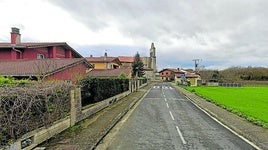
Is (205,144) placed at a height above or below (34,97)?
below

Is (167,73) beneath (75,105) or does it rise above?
above

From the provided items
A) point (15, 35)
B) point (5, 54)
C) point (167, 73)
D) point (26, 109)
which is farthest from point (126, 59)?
point (26, 109)

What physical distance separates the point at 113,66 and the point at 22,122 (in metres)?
67.7

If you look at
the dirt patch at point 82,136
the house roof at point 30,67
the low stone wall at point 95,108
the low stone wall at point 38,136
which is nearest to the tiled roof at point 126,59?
the house roof at point 30,67

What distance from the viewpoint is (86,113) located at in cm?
1630

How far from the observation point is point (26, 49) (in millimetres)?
33000

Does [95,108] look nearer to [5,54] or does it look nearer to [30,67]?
[30,67]

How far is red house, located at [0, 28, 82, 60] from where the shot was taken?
1276 inches

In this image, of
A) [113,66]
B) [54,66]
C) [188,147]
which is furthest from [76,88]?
[113,66]

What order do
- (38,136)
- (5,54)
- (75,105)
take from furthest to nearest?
(5,54), (75,105), (38,136)

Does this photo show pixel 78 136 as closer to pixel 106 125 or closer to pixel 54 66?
pixel 106 125

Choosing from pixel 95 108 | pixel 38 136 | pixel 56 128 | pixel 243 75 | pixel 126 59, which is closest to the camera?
pixel 38 136

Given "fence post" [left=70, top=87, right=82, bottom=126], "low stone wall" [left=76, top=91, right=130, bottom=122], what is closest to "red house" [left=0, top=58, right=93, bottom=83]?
"low stone wall" [left=76, top=91, right=130, bottom=122]

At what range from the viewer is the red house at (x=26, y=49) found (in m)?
32.4
